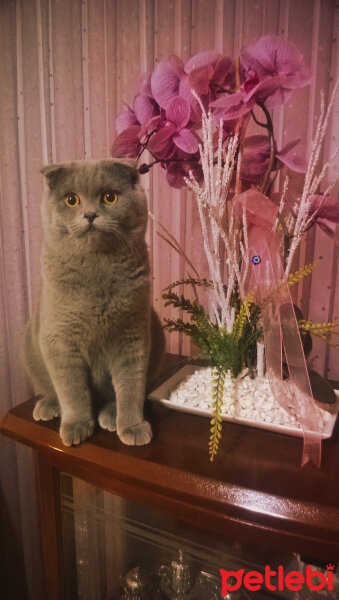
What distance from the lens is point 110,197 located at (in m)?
0.65

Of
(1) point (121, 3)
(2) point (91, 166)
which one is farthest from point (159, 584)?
(1) point (121, 3)

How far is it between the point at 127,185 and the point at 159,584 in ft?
2.54

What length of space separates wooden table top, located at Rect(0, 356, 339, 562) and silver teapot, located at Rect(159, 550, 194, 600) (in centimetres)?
22

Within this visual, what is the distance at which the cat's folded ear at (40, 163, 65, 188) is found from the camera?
2.09 feet

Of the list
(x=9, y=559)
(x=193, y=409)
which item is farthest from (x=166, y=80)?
(x=9, y=559)

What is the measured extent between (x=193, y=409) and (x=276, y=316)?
236 mm

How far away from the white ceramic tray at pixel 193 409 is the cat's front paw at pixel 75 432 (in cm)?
14

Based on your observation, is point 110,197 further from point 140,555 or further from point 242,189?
point 140,555

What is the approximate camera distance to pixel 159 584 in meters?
0.80

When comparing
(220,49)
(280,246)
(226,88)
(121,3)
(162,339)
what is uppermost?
(121,3)

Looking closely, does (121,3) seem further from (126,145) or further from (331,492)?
(331,492)

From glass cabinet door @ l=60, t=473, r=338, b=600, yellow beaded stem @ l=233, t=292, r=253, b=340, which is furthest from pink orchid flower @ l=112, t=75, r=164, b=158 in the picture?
glass cabinet door @ l=60, t=473, r=338, b=600

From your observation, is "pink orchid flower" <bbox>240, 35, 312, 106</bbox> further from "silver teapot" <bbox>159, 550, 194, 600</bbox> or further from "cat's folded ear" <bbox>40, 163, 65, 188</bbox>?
"silver teapot" <bbox>159, 550, 194, 600</bbox>

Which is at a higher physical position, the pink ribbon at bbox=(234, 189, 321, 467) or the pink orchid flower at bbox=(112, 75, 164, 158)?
the pink orchid flower at bbox=(112, 75, 164, 158)
